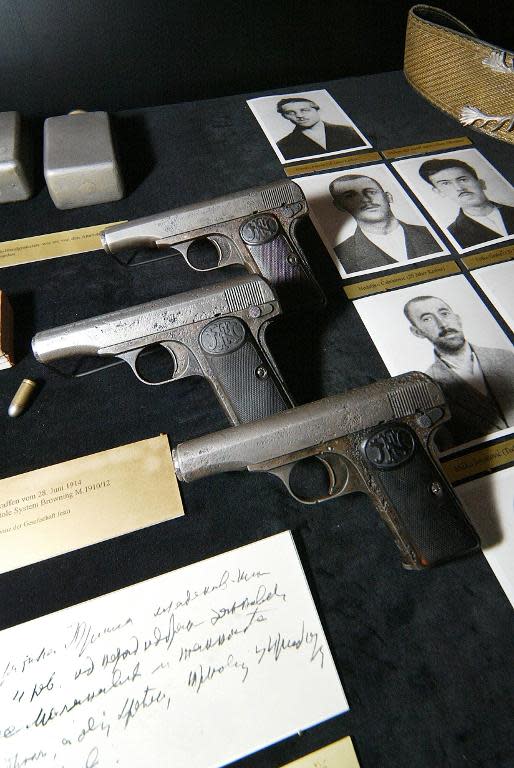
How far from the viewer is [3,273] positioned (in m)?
1.61

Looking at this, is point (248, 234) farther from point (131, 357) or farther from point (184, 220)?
point (131, 357)

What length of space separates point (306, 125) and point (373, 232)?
0.59 meters

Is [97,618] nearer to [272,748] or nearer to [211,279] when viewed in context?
[272,748]

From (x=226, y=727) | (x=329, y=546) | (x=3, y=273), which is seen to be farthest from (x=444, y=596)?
(x=3, y=273)

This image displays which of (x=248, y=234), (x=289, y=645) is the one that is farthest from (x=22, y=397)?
(x=289, y=645)

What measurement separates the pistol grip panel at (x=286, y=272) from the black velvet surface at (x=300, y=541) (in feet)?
0.23

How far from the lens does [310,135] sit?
197 centimetres

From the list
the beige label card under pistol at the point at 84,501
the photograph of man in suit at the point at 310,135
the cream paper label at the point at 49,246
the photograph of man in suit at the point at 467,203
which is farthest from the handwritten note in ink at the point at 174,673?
the photograph of man in suit at the point at 310,135

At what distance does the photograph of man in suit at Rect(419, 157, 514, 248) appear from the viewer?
1731 millimetres

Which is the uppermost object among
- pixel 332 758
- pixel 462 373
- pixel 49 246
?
pixel 49 246

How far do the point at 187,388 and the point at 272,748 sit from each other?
822 mm

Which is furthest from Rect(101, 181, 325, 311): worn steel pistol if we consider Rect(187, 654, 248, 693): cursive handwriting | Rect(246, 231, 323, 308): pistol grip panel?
Rect(187, 654, 248, 693): cursive handwriting

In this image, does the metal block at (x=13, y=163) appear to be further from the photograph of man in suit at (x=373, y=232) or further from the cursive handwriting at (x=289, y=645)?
the cursive handwriting at (x=289, y=645)

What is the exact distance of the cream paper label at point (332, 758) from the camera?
999mm
